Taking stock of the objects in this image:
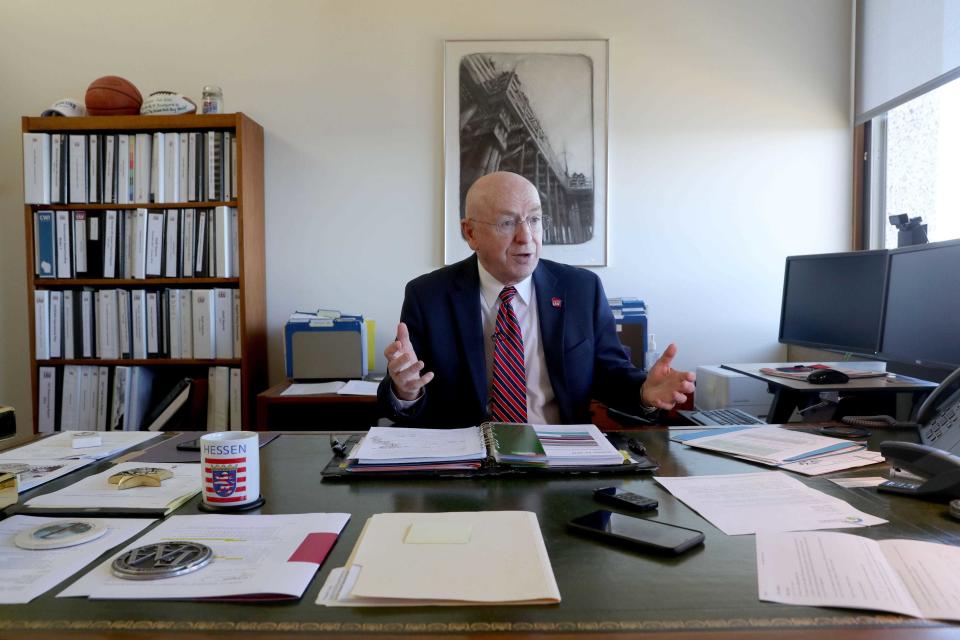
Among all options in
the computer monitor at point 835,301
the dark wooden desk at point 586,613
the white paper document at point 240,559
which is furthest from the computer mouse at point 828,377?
the white paper document at point 240,559

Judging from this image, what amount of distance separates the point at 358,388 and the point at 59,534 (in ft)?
6.11

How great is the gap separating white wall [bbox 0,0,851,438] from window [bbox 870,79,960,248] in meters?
0.16

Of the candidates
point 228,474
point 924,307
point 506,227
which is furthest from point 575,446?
point 924,307

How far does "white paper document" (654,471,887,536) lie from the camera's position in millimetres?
953

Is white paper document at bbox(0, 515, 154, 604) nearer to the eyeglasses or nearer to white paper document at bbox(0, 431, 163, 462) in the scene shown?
white paper document at bbox(0, 431, 163, 462)

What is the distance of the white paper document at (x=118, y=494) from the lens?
1.04 metres

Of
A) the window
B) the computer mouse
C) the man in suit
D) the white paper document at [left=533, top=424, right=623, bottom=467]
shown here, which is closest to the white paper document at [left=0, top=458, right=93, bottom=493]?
the man in suit

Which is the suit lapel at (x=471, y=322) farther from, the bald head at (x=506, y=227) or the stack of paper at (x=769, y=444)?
the stack of paper at (x=769, y=444)

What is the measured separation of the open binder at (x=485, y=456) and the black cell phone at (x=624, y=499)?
0.46 feet

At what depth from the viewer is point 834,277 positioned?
2285 millimetres

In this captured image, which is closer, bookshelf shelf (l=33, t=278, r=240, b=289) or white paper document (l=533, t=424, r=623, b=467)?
white paper document (l=533, t=424, r=623, b=467)

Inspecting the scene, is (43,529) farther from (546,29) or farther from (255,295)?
(546,29)

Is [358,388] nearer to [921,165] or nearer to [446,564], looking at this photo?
[446,564]

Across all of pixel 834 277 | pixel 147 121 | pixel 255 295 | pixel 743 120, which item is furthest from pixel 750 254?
pixel 147 121
